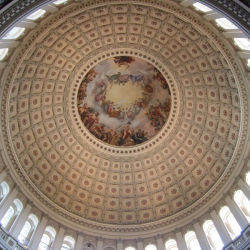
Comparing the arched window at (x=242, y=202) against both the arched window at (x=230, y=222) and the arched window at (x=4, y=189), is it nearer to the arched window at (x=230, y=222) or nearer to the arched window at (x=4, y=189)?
the arched window at (x=230, y=222)

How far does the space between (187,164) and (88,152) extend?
369 inches

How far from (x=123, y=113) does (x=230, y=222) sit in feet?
51.0

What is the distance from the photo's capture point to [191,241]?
2473cm

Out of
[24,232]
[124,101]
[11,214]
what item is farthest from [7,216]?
[124,101]

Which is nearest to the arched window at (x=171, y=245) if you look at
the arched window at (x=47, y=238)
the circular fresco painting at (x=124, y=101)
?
the arched window at (x=47, y=238)

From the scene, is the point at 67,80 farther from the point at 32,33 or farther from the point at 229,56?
the point at 229,56

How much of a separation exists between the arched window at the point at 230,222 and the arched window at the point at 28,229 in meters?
13.8

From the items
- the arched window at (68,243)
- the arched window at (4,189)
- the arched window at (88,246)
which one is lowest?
the arched window at (88,246)

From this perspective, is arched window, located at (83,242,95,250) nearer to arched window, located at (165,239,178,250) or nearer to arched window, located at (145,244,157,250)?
arched window, located at (145,244,157,250)

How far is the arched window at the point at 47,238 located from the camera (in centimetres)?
2348

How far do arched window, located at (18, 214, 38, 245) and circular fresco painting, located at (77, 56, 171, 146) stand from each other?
10758mm

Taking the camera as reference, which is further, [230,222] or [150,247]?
[150,247]

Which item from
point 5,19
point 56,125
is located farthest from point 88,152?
point 5,19

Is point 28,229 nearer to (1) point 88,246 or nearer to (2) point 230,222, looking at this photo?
(1) point 88,246
